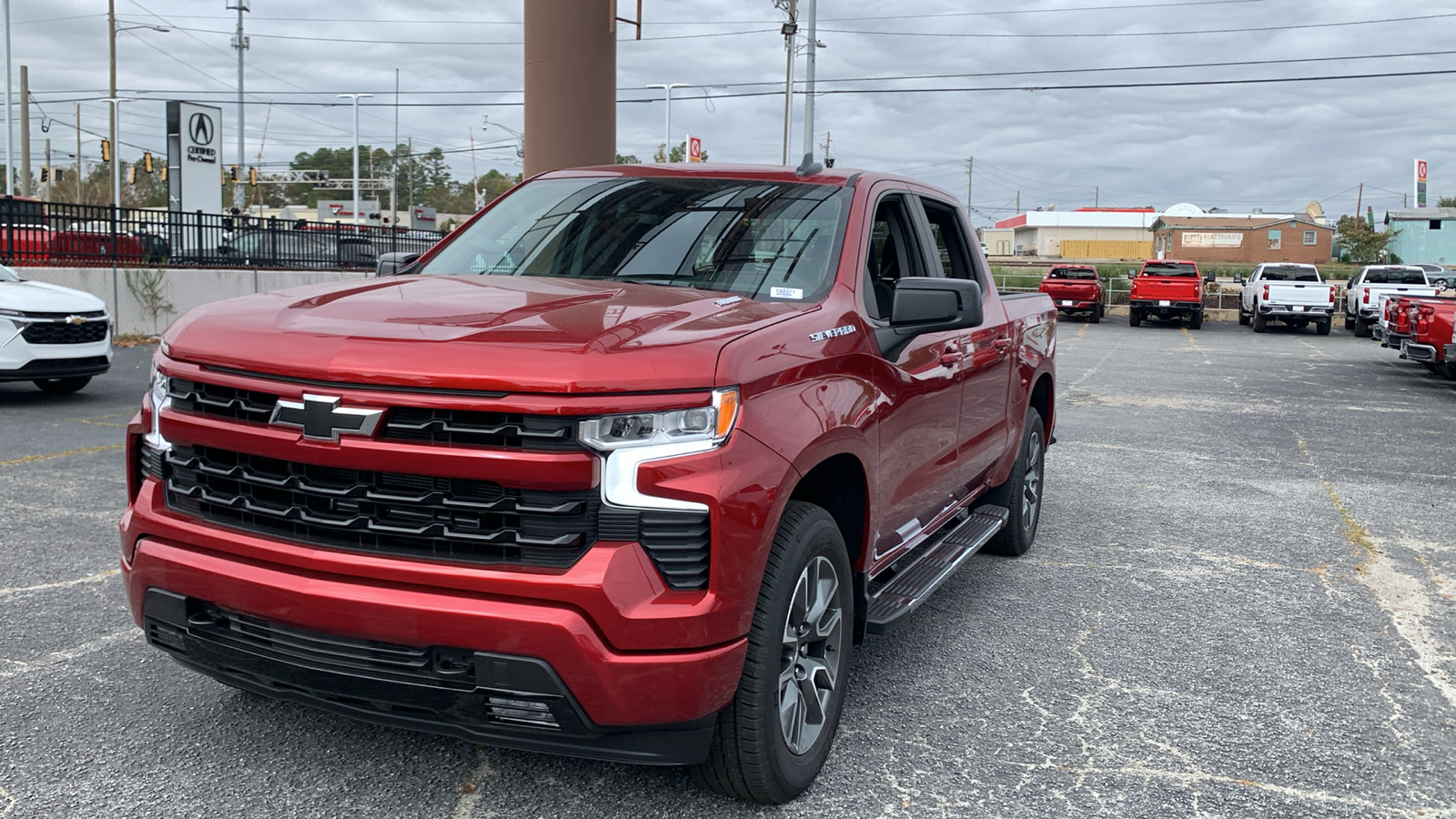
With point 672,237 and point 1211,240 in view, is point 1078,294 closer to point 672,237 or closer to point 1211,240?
point 672,237

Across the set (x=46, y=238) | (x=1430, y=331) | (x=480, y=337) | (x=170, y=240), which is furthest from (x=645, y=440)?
(x=170, y=240)

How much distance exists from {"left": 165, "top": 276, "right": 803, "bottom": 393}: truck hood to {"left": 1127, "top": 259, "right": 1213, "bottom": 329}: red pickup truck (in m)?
31.6

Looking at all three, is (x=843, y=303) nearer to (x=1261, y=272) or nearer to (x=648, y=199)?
(x=648, y=199)

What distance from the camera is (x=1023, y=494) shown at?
6.30 meters

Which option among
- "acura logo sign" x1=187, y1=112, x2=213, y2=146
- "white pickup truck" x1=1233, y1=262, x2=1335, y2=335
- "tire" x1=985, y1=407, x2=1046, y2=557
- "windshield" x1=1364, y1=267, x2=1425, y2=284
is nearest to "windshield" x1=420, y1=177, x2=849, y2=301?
"tire" x1=985, y1=407, x2=1046, y2=557

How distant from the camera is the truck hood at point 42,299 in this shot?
33.2 feet

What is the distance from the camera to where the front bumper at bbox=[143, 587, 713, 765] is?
9.01 ft

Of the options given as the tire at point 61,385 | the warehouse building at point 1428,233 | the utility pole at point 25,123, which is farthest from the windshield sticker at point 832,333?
the warehouse building at point 1428,233

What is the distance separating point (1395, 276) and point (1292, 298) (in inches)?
98.5

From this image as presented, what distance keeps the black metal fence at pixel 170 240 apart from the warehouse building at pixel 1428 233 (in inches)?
2996

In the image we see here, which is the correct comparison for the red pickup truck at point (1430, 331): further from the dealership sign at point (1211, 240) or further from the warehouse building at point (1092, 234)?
the warehouse building at point (1092, 234)

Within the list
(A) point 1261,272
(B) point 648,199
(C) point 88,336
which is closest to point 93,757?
(B) point 648,199

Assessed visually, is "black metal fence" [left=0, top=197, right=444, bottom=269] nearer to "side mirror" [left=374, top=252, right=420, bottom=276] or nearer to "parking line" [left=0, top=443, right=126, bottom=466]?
"parking line" [left=0, top=443, right=126, bottom=466]

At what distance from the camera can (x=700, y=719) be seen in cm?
292
